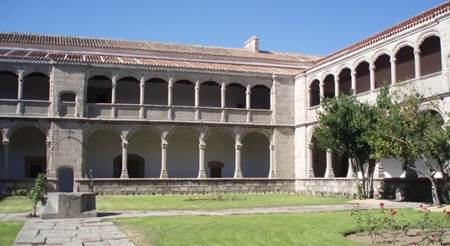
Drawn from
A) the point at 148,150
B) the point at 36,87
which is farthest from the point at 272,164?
the point at 36,87

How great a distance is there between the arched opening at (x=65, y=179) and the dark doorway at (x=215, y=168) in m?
8.06

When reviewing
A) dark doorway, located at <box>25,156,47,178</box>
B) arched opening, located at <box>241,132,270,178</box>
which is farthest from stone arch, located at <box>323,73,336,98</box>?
dark doorway, located at <box>25,156,47,178</box>

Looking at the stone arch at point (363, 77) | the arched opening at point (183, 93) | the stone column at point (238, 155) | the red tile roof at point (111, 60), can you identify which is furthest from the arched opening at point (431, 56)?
the arched opening at point (183, 93)

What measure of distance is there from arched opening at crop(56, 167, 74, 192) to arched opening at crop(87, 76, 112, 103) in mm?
4084

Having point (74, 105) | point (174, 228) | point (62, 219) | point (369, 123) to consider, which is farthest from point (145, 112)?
point (174, 228)

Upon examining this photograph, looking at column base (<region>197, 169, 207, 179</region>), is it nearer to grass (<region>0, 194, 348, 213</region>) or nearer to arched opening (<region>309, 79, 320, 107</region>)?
grass (<region>0, 194, 348, 213</region>)

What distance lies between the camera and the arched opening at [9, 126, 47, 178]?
27.4 m

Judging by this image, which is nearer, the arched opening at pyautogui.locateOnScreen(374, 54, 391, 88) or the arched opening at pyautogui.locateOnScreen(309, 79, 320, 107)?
the arched opening at pyautogui.locateOnScreen(374, 54, 391, 88)

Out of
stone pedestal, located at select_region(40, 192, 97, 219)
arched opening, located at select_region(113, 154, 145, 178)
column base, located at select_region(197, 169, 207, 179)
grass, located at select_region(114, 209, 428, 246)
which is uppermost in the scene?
arched opening, located at select_region(113, 154, 145, 178)

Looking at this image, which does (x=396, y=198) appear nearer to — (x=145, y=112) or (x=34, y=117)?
(x=145, y=112)

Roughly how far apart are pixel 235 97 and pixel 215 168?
4.51m

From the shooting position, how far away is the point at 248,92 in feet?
96.2

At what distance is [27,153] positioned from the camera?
27672 millimetres

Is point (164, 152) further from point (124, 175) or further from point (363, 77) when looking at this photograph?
point (363, 77)
